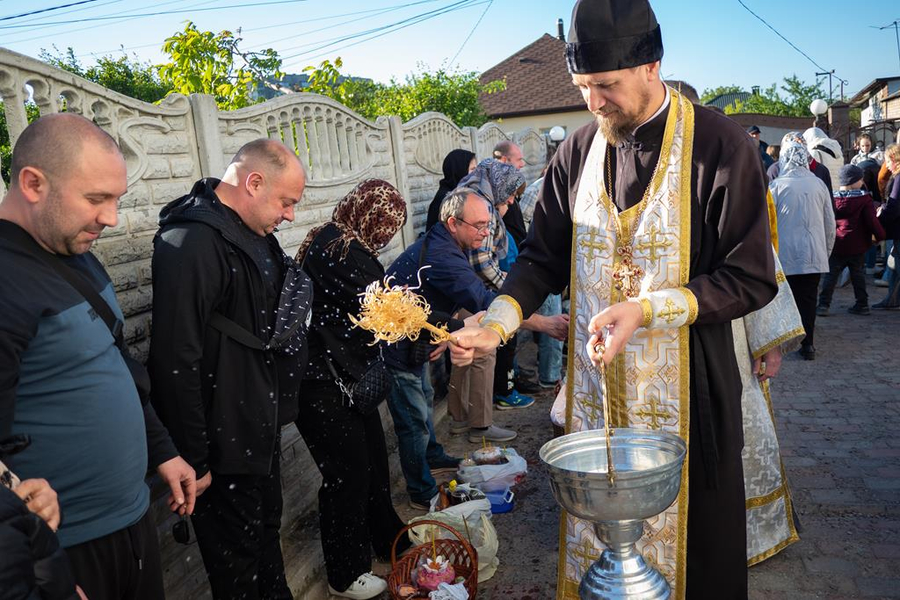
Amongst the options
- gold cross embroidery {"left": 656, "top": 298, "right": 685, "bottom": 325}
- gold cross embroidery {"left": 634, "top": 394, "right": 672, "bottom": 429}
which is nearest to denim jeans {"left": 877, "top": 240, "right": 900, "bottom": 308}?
gold cross embroidery {"left": 634, "top": 394, "right": 672, "bottom": 429}

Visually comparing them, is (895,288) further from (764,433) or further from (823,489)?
(764,433)

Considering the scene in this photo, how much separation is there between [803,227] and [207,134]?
266 inches

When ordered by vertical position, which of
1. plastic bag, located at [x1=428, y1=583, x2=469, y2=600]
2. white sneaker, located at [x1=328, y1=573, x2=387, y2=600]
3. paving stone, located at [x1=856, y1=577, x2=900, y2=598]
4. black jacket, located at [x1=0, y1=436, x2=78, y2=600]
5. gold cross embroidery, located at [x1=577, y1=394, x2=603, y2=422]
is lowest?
paving stone, located at [x1=856, y1=577, x2=900, y2=598]

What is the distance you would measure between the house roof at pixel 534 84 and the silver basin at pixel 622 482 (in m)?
33.9

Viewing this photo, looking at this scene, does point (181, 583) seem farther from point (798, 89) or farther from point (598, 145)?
point (798, 89)

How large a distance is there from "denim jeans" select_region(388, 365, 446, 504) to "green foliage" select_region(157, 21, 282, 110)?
5031 millimetres

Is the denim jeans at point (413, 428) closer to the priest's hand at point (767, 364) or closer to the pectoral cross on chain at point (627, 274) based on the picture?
the priest's hand at point (767, 364)

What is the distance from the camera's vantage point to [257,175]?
3523 millimetres

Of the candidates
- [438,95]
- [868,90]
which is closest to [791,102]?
[868,90]

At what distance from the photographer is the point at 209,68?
9211 millimetres

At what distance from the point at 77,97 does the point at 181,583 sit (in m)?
2.43

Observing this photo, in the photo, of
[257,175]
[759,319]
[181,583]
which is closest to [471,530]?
[181,583]

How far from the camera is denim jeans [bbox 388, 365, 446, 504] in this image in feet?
18.2

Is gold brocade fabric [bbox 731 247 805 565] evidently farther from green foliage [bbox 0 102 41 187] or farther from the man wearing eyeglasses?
green foliage [bbox 0 102 41 187]
